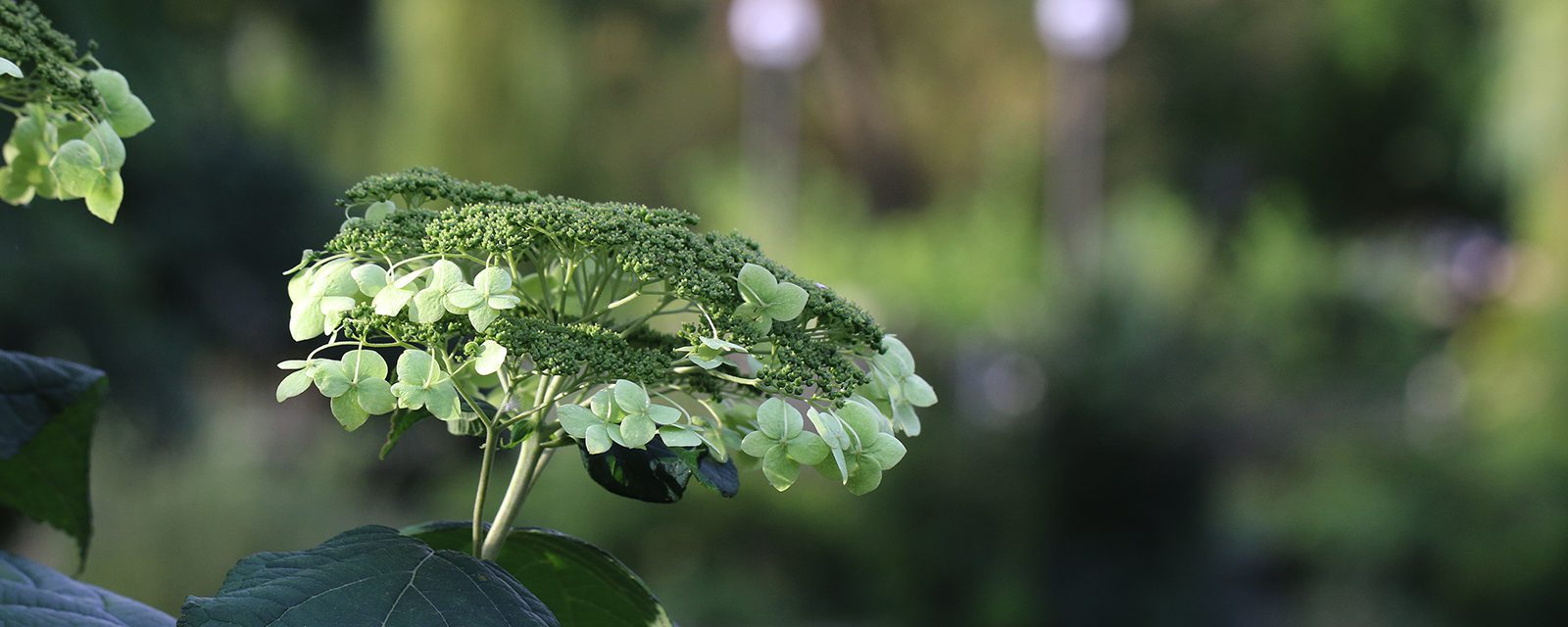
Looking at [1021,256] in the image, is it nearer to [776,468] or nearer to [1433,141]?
[1433,141]

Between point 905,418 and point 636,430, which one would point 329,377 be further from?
point 905,418

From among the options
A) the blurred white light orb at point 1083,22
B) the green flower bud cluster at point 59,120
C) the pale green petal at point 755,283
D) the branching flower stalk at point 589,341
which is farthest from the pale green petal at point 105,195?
the blurred white light orb at point 1083,22

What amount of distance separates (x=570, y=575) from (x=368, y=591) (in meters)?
0.14

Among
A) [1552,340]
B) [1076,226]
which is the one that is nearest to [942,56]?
[1076,226]

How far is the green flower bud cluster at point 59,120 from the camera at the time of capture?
588 millimetres

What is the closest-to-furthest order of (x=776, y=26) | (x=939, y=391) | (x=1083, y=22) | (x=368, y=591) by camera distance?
(x=368, y=591), (x=939, y=391), (x=776, y=26), (x=1083, y=22)

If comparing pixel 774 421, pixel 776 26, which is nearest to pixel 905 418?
pixel 774 421

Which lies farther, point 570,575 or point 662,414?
point 570,575

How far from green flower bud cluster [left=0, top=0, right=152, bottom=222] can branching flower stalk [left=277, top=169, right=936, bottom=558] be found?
12 centimetres

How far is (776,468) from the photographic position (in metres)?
0.52

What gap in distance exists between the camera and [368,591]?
49cm

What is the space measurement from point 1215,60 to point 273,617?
16024 mm

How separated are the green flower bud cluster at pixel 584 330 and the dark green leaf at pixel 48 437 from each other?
0.22 metres

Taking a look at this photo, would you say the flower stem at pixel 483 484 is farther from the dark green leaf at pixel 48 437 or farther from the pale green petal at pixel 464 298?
the dark green leaf at pixel 48 437
